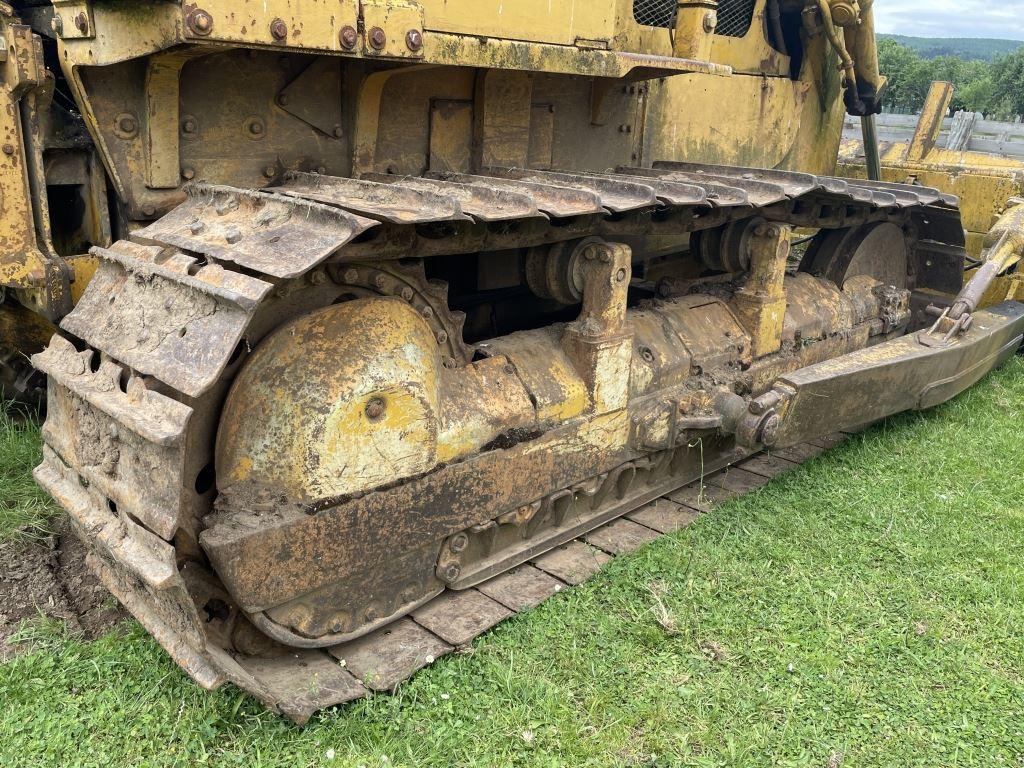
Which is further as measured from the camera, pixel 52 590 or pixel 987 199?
pixel 987 199

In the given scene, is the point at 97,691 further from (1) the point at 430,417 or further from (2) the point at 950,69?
(2) the point at 950,69

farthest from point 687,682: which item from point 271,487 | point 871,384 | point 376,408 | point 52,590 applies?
point 52,590

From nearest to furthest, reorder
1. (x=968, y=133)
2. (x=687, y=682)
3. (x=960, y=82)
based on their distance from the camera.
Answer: (x=687, y=682) → (x=968, y=133) → (x=960, y=82)

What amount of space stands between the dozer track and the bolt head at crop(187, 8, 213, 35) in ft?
1.52

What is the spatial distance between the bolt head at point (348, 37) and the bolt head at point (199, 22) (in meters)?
0.38

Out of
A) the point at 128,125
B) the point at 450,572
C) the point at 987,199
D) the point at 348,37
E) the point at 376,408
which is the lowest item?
the point at 450,572

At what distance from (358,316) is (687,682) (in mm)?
1507

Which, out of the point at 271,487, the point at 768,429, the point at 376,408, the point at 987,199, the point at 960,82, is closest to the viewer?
the point at 271,487

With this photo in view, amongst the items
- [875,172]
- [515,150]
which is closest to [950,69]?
[875,172]

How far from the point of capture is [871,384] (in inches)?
168

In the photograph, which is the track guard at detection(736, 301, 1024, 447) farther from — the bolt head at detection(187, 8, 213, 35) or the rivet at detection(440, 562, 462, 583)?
the bolt head at detection(187, 8, 213, 35)

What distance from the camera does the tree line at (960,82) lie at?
35.4 metres

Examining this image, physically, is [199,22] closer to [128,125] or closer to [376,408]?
[128,125]

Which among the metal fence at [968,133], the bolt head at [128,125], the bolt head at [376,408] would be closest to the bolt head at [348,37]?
the bolt head at [128,125]
